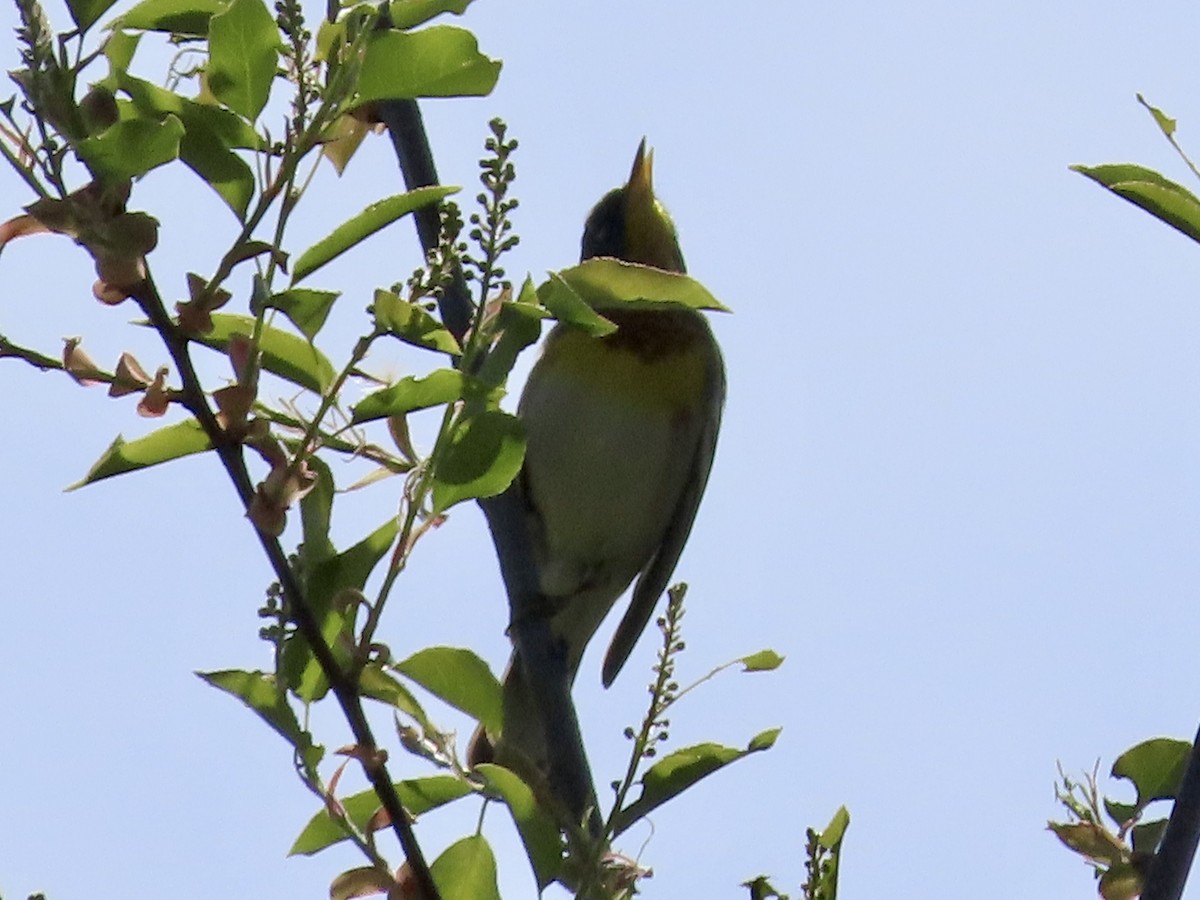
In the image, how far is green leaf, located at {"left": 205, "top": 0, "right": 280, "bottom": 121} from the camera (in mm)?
1366

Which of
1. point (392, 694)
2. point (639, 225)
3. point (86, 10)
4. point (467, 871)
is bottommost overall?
point (467, 871)

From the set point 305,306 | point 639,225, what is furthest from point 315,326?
point 639,225

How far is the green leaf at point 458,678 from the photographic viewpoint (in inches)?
63.9

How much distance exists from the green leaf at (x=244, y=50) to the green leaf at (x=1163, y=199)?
0.69 metres

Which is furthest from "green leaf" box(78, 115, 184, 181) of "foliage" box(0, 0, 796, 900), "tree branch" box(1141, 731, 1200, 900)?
"tree branch" box(1141, 731, 1200, 900)

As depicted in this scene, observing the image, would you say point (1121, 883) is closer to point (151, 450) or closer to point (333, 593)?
point (333, 593)

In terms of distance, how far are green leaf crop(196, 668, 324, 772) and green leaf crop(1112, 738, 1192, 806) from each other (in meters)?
0.83

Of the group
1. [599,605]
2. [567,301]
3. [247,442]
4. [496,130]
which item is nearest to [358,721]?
[247,442]

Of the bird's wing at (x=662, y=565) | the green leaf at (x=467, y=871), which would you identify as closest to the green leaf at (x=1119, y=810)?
the green leaf at (x=467, y=871)

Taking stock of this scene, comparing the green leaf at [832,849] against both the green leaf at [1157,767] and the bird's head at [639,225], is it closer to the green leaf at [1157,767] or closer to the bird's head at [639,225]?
the green leaf at [1157,767]

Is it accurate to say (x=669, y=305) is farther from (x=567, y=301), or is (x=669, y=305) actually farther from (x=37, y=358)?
(x=37, y=358)

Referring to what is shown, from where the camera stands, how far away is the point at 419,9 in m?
1.52

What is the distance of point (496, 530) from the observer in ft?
6.57

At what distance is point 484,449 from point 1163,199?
616mm
